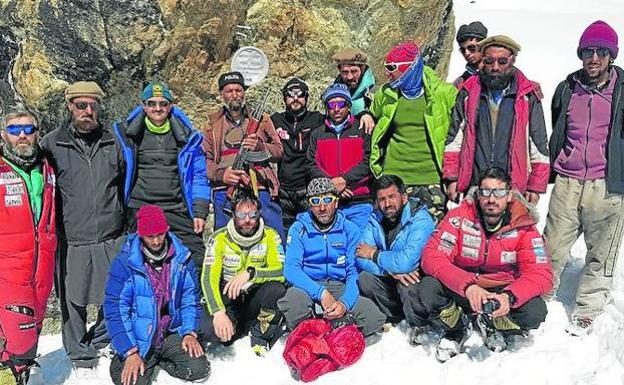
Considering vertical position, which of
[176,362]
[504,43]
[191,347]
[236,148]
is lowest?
[176,362]

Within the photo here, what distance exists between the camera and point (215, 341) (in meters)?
5.25

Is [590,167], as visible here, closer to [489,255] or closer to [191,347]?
[489,255]

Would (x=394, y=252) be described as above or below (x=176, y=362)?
above

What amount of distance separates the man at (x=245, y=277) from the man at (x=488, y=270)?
4.28 feet

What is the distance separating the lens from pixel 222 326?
5.00 m

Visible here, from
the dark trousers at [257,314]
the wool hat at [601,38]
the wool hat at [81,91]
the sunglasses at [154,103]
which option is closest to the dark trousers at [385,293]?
the dark trousers at [257,314]

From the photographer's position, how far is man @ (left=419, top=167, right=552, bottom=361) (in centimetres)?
456

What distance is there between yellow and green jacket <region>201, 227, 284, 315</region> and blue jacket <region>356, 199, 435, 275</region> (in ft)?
2.46

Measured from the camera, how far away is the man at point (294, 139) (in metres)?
5.90

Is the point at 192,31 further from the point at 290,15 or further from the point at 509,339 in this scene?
the point at 509,339

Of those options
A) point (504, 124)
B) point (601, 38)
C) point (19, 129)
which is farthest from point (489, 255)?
point (19, 129)

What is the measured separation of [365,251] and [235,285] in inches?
45.9

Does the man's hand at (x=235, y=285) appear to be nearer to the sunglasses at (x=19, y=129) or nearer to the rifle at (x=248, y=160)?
the rifle at (x=248, y=160)

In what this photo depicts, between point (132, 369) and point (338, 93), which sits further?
point (338, 93)
